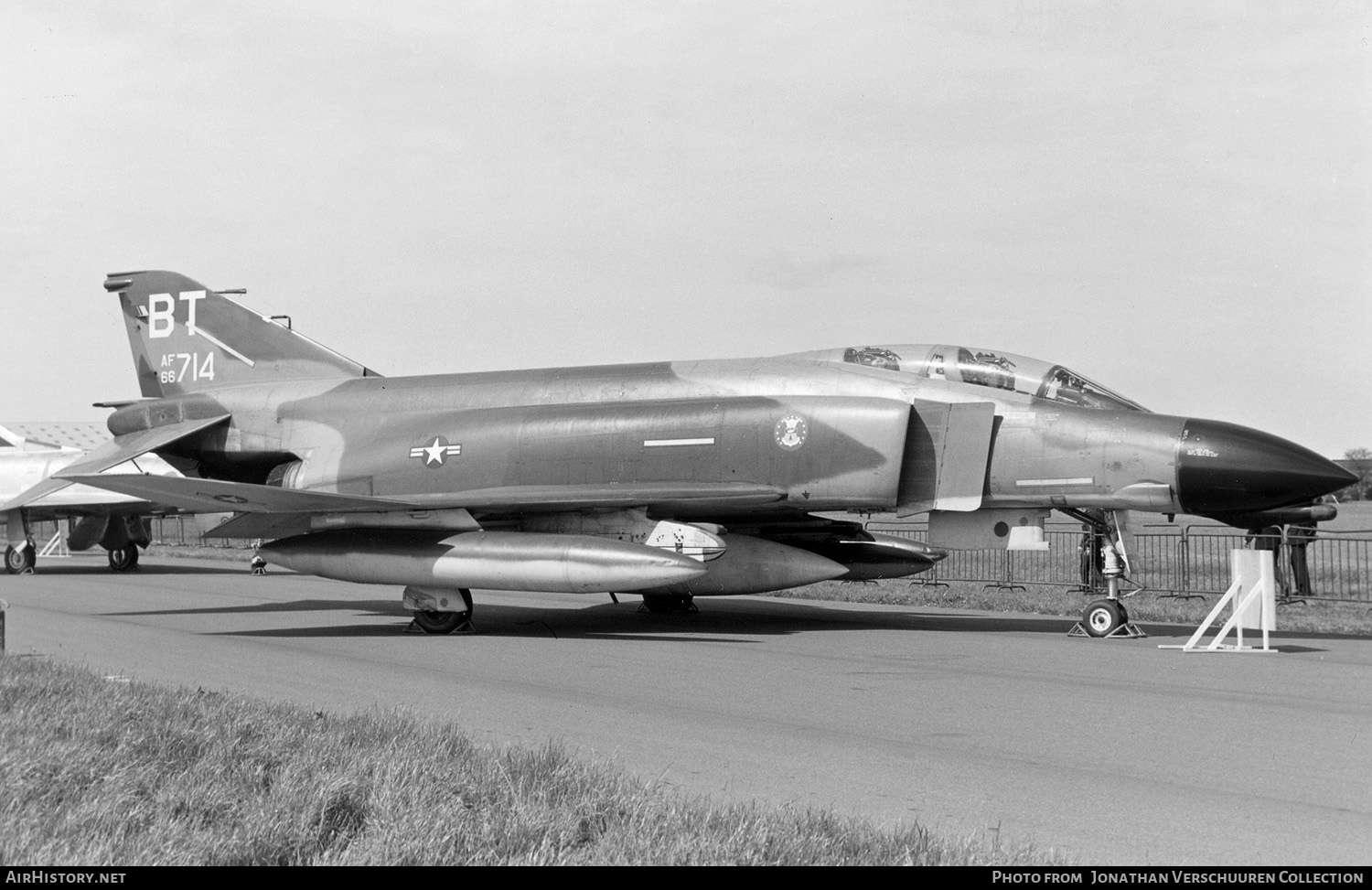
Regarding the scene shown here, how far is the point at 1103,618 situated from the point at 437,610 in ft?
21.9

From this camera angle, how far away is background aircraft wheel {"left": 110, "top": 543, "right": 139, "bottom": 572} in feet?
86.4

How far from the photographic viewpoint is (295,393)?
15.3 metres

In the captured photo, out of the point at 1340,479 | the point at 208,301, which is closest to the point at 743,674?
the point at 1340,479

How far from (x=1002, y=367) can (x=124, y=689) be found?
8.40 metres

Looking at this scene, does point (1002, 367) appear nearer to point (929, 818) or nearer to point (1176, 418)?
point (1176, 418)

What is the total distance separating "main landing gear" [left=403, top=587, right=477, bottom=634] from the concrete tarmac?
0.25 metres

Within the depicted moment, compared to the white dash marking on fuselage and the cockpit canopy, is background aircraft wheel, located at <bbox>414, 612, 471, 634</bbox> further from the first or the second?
the cockpit canopy

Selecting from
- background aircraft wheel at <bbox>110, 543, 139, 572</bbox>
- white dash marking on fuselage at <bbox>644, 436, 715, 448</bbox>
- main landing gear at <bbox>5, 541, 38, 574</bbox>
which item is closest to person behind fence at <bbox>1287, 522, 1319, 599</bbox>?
white dash marking on fuselage at <bbox>644, 436, 715, 448</bbox>

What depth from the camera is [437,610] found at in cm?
1290

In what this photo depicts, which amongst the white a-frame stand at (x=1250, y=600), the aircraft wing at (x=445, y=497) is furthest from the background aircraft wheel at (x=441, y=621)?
the white a-frame stand at (x=1250, y=600)

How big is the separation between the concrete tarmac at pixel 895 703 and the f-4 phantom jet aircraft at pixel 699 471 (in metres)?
0.82

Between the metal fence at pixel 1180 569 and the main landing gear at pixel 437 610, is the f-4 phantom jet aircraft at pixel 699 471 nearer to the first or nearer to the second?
the main landing gear at pixel 437 610

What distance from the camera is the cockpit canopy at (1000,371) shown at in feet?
39.2

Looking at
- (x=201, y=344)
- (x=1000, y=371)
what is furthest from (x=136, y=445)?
(x=1000, y=371)
